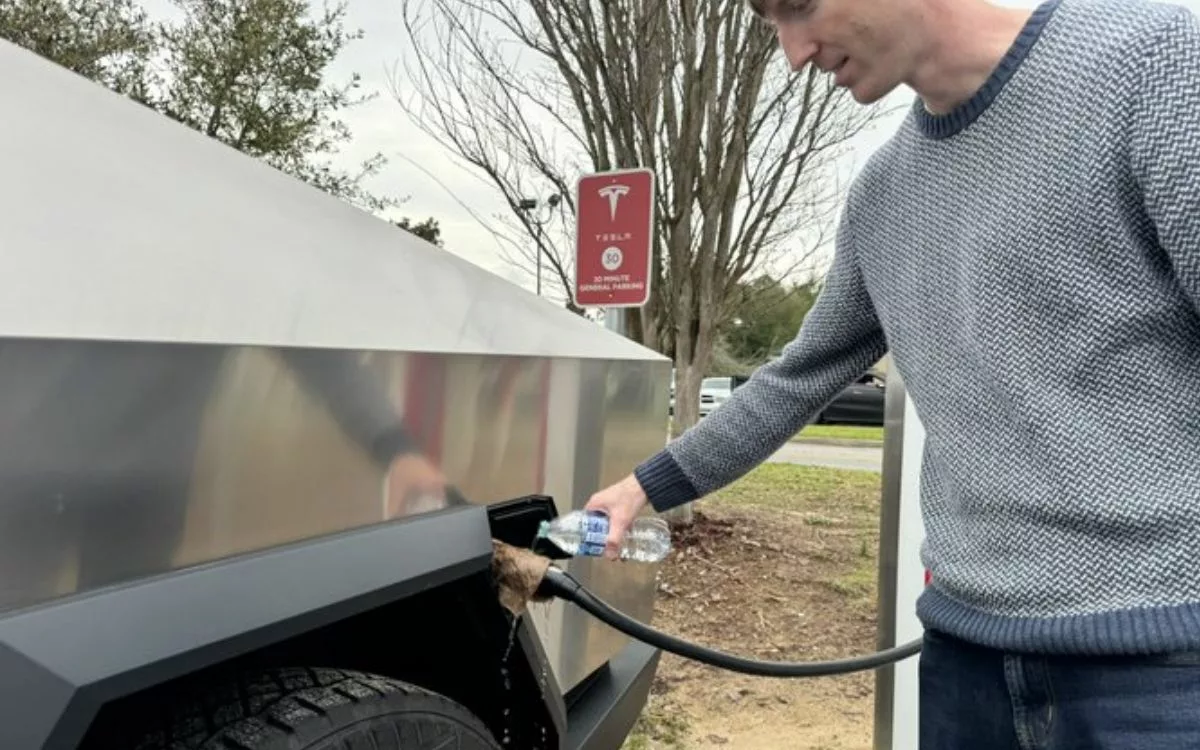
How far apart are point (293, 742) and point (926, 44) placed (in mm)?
1095

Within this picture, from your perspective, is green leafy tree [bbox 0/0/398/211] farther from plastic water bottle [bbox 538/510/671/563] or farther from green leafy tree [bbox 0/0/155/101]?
plastic water bottle [bbox 538/510/671/563]

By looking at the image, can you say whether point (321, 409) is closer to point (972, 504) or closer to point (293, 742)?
point (293, 742)

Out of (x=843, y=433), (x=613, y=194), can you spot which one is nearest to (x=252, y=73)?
(x=613, y=194)

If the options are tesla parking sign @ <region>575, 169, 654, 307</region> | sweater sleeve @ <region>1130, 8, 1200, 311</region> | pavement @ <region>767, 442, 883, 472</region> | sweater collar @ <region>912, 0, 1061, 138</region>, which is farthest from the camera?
pavement @ <region>767, 442, 883, 472</region>

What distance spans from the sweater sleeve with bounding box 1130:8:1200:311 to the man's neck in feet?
0.58

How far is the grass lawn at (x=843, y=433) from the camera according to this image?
690 inches

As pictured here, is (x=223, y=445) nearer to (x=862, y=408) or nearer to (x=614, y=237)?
(x=614, y=237)

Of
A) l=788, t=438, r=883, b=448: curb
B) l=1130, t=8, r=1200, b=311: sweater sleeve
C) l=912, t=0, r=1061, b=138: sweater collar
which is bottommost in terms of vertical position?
l=788, t=438, r=883, b=448: curb

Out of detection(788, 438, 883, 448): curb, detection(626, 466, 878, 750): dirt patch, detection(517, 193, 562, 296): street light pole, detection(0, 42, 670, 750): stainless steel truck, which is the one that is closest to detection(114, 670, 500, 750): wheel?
detection(0, 42, 670, 750): stainless steel truck

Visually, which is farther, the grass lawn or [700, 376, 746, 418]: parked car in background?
[700, 376, 746, 418]: parked car in background

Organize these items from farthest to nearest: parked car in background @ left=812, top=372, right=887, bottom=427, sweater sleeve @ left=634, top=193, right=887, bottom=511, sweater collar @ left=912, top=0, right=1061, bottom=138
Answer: parked car in background @ left=812, top=372, right=887, bottom=427 → sweater sleeve @ left=634, top=193, right=887, bottom=511 → sweater collar @ left=912, top=0, right=1061, bottom=138

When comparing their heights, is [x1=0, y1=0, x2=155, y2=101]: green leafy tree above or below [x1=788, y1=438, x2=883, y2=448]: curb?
above

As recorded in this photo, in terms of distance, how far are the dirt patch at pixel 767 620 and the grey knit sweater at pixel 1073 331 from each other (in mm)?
2547

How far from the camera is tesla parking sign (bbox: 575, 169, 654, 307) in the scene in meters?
4.79
